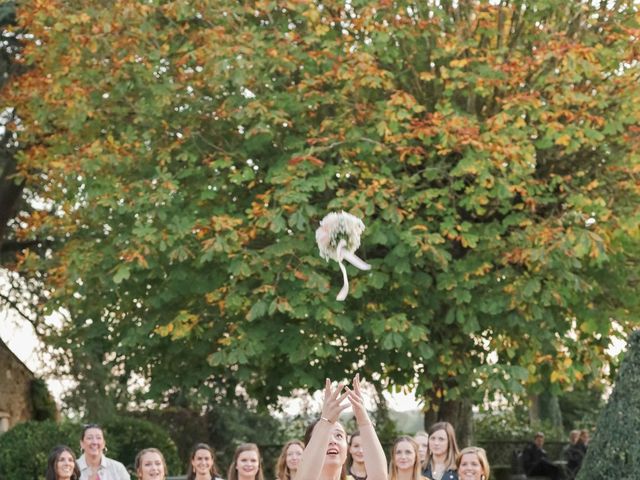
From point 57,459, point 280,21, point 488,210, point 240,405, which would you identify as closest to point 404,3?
point 280,21

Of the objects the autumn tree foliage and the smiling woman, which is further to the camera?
the autumn tree foliage

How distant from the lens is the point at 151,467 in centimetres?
1100

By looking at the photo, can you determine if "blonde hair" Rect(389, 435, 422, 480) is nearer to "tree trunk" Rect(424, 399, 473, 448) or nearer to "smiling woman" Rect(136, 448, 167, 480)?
"smiling woman" Rect(136, 448, 167, 480)

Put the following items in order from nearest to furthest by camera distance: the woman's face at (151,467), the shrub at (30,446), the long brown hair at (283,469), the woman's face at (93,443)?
→ the long brown hair at (283,469)
the woman's face at (151,467)
the woman's face at (93,443)
the shrub at (30,446)

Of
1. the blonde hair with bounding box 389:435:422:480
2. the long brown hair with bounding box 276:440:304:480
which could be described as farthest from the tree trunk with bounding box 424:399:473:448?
the blonde hair with bounding box 389:435:422:480

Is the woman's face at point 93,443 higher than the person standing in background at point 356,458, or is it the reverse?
the woman's face at point 93,443

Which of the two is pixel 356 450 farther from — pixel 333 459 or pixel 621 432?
pixel 333 459

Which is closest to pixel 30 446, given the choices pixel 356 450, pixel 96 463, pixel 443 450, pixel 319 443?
pixel 96 463

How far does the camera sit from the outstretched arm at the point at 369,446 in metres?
6.07

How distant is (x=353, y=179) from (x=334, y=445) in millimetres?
13695

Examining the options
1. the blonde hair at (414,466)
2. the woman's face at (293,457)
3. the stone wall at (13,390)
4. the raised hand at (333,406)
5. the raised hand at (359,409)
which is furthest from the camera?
the stone wall at (13,390)

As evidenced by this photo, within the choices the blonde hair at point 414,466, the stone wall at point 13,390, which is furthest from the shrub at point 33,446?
the blonde hair at point 414,466

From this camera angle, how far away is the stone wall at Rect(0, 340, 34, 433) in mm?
26562

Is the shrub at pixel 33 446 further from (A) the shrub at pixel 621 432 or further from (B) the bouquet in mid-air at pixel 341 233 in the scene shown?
(B) the bouquet in mid-air at pixel 341 233
